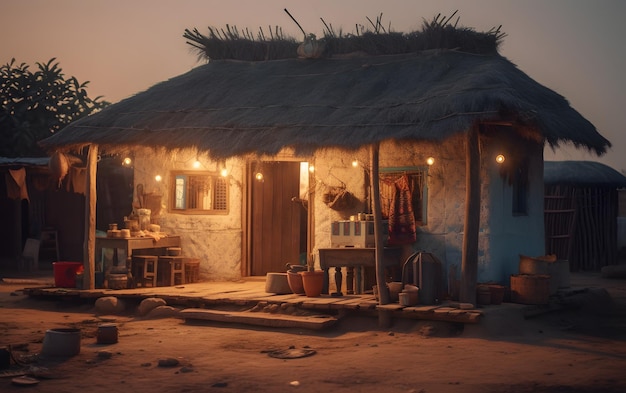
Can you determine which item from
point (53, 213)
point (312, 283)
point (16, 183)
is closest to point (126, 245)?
point (312, 283)

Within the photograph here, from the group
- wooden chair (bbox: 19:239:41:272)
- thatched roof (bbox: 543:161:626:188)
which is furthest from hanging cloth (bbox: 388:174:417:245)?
wooden chair (bbox: 19:239:41:272)

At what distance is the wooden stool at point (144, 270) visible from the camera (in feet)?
44.6

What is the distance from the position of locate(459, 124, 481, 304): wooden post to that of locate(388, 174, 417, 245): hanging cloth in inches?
57.5

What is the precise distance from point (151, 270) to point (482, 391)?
7519mm

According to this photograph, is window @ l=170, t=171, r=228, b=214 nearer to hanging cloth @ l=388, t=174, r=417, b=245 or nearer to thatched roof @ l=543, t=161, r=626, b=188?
hanging cloth @ l=388, t=174, r=417, b=245

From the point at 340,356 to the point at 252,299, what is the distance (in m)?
2.91

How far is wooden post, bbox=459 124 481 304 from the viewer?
10.9m

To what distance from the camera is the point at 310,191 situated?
1352 cm

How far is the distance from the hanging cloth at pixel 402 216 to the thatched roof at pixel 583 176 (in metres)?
8.69

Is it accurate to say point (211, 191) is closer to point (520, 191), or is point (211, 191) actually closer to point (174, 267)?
point (174, 267)

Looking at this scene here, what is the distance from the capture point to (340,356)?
9.21 metres

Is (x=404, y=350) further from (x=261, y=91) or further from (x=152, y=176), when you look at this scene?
(x=152, y=176)

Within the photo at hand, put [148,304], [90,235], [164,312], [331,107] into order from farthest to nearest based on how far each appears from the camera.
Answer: [90,235] → [331,107] → [148,304] → [164,312]

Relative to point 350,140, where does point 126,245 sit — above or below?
below
